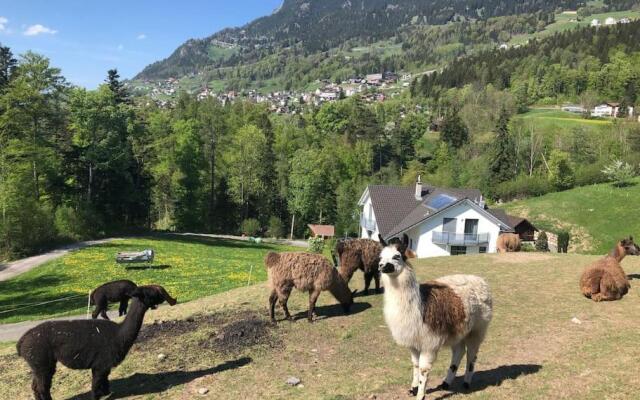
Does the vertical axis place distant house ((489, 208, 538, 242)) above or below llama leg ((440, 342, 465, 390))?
below

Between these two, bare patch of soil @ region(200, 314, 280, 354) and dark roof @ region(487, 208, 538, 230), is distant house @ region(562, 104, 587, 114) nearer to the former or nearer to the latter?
dark roof @ region(487, 208, 538, 230)

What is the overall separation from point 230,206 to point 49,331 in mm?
68899

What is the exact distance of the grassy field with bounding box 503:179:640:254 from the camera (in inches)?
2091

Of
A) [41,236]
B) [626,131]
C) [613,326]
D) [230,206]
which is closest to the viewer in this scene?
[613,326]

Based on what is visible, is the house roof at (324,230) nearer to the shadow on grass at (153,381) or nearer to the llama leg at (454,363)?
the shadow on grass at (153,381)

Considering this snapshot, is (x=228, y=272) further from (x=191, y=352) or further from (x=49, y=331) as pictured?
(x=49, y=331)

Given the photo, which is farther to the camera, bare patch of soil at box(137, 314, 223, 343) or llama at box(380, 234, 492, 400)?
bare patch of soil at box(137, 314, 223, 343)

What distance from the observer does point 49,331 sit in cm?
839

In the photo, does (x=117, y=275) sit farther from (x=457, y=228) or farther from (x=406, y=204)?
(x=457, y=228)

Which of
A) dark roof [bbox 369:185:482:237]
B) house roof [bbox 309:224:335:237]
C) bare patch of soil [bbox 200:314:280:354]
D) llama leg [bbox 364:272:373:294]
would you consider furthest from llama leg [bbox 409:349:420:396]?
house roof [bbox 309:224:335:237]

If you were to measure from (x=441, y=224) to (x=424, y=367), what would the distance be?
1496 inches

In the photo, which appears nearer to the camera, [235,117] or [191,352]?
[191,352]

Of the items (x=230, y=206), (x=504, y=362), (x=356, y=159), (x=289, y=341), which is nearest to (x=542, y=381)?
(x=504, y=362)

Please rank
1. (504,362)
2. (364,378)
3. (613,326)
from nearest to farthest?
(364,378), (504,362), (613,326)
